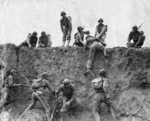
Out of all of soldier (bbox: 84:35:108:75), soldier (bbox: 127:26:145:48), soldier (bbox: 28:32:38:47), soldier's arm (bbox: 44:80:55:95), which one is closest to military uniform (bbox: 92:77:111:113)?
soldier (bbox: 84:35:108:75)

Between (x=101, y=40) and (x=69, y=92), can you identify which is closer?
(x=69, y=92)

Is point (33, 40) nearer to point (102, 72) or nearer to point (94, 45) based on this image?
point (94, 45)

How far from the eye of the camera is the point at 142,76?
50.2 feet

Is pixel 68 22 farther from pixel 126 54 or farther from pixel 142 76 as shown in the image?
pixel 142 76

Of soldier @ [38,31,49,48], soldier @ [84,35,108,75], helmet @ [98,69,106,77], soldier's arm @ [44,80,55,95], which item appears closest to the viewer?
helmet @ [98,69,106,77]

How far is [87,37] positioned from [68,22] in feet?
5.34

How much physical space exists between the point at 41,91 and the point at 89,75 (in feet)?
7.37

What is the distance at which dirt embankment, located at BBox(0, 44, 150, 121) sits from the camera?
48.0 feet

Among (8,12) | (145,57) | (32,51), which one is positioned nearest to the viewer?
(145,57)

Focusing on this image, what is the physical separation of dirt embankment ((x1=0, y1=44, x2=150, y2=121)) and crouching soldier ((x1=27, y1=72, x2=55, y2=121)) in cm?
33

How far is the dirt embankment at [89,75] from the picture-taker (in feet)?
48.0

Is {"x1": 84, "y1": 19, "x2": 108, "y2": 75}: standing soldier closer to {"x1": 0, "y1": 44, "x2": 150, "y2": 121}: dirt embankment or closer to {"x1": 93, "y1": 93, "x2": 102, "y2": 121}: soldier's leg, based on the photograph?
{"x1": 0, "y1": 44, "x2": 150, "y2": 121}: dirt embankment

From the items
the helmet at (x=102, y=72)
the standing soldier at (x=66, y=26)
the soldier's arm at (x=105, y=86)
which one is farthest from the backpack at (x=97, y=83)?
the standing soldier at (x=66, y=26)

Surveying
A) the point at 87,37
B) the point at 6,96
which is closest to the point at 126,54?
the point at 87,37
